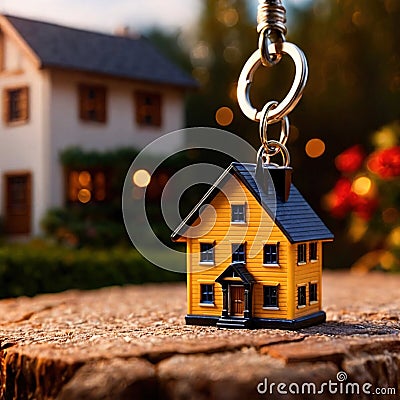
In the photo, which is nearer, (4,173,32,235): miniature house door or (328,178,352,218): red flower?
(328,178,352,218): red flower

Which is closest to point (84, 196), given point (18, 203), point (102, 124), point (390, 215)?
point (18, 203)

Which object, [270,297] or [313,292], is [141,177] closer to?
[313,292]

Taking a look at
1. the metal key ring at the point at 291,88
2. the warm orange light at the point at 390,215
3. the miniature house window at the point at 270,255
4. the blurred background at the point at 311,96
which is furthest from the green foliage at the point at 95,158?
the miniature house window at the point at 270,255

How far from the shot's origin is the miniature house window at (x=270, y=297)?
3.35 m

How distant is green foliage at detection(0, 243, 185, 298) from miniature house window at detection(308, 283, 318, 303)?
5.42 meters

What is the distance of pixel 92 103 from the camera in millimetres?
13398

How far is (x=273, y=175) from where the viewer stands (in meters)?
3.49

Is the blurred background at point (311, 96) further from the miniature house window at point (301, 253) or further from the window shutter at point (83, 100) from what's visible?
the miniature house window at point (301, 253)

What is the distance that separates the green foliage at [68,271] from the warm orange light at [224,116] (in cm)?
444

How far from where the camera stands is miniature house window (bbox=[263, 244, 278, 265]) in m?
3.36

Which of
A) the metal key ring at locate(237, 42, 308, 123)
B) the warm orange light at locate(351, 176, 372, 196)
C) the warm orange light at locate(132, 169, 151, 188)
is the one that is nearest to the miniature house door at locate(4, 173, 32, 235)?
the warm orange light at locate(132, 169, 151, 188)

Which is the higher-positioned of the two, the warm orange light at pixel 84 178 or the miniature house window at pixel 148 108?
the miniature house window at pixel 148 108

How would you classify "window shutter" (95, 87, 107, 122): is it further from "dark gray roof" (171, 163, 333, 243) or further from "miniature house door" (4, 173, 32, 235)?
"dark gray roof" (171, 163, 333, 243)

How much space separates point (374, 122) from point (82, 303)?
30.6ft
